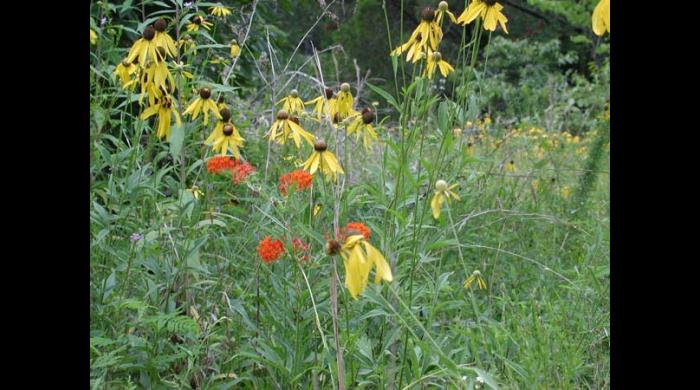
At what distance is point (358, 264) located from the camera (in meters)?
1.03

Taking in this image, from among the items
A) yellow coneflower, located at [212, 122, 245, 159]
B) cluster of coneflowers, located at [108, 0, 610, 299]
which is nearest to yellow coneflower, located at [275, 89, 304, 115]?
cluster of coneflowers, located at [108, 0, 610, 299]

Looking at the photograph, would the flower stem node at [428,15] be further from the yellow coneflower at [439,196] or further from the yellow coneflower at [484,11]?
the yellow coneflower at [439,196]

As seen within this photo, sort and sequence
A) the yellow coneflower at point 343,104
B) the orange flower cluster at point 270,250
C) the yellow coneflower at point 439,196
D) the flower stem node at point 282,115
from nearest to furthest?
1. the yellow coneflower at point 439,196
2. the orange flower cluster at point 270,250
3. the flower stem node at point 282,115
4. the yellow coneflower at point 343,104

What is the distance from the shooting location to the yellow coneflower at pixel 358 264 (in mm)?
1012

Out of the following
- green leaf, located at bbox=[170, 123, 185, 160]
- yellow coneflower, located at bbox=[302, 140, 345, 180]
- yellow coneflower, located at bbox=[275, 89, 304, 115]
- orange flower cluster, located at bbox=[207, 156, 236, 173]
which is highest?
yellow coneflower, located at bbox=[302, 140, 345, 180]

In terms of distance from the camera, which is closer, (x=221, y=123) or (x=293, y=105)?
(x=221, y=123)

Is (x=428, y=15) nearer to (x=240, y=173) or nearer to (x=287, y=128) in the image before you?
(x=287, y=128)

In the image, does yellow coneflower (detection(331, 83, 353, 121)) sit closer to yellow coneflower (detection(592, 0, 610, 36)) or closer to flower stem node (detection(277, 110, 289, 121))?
flower stem node (detection(277, 110, 289, 121))

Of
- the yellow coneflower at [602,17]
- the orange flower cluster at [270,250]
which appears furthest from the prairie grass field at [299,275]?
the yellow coneflower at [602,17]

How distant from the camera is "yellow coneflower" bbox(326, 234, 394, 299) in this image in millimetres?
1012

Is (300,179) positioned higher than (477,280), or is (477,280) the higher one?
(300,179)

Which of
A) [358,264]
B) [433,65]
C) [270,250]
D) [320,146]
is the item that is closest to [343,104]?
[433,65]
